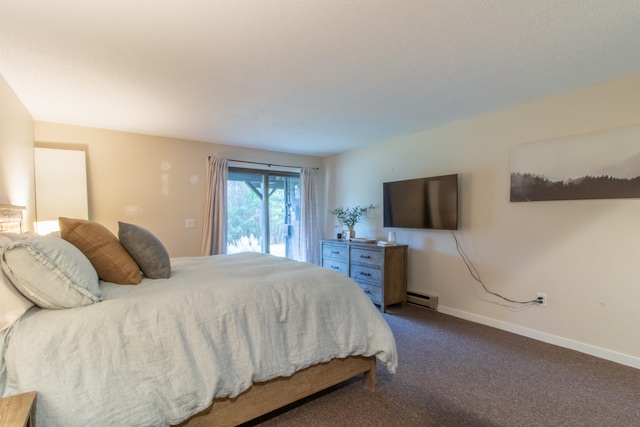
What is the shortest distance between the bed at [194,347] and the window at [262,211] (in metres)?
2.60

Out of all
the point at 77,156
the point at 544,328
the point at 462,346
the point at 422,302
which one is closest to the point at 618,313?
the point at 544,328

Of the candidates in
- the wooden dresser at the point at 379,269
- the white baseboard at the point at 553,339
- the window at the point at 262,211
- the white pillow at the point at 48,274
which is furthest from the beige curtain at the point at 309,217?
the white pillow at the point at 48,274

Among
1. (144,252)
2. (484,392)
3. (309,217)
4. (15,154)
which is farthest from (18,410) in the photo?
(309,217)

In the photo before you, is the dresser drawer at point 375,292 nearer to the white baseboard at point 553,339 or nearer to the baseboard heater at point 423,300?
the baseboard heater at point 423,300

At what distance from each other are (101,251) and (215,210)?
2.62m

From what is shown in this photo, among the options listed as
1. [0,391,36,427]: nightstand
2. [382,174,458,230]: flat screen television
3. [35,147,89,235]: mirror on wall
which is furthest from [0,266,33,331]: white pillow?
[382,174,458,230]: flat screen television

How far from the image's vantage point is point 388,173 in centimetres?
425

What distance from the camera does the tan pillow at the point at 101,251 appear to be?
1.63 meters

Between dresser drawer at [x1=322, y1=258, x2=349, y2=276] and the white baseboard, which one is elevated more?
dresser drawer at [x1=322, y1=258, x2=349, y2=276]

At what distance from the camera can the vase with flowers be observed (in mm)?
4473

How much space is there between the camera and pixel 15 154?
2564mm

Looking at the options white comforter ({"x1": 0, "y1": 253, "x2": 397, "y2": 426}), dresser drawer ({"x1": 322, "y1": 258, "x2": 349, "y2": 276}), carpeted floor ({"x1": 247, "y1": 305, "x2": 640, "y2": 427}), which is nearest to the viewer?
white comforter ({"x1": 0, "y1": 253, "x2": 397, "y2": 426})

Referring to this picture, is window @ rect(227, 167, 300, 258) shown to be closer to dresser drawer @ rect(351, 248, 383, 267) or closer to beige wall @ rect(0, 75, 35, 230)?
dresser drawer @ rect(351, 248, 383, 267)

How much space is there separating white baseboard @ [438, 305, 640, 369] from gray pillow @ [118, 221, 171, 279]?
10.2 ft
